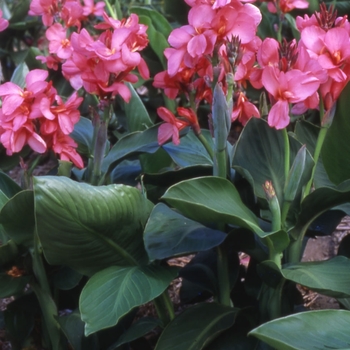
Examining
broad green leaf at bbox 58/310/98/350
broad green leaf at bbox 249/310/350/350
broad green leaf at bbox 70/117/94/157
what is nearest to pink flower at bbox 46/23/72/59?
broad green leaf at bbox 70/117/94/157

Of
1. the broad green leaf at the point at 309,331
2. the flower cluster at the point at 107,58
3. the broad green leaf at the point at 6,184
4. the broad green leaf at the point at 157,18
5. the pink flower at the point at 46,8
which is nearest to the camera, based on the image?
the broad green leaf at the point at 309,331

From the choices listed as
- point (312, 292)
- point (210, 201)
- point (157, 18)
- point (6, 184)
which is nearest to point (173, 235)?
point (210, 201)

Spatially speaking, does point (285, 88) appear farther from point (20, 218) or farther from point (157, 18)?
point (157, 18)

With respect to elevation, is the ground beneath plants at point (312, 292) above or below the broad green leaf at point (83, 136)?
below

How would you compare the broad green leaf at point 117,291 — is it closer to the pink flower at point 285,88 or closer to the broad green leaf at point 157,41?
the pink flower at point 285,88

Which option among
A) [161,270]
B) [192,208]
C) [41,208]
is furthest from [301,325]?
[41,208]

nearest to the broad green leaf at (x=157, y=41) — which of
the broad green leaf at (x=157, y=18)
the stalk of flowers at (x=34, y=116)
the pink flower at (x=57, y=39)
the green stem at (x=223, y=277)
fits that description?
the broad green leaf at (x=157, y=18)

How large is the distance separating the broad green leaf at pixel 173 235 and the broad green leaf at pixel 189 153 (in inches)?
12.5

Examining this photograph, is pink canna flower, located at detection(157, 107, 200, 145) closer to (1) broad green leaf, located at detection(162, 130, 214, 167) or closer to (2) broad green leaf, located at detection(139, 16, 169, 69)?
(1) broad green leaf, located at detection(162, 130, 214, 167)

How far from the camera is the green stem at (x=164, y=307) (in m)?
1.50

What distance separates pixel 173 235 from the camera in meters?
1.26

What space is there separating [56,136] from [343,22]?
0.69 metres

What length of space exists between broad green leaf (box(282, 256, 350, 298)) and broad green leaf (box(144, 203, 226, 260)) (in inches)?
6.7

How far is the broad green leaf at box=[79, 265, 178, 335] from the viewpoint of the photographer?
1.15 m
